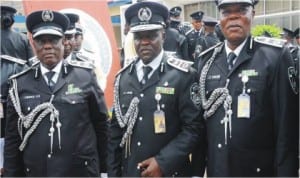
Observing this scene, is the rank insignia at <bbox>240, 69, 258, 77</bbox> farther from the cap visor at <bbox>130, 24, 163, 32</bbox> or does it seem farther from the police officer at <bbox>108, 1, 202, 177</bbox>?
the cap visor at <bbox>130, 24, 163, 32</bbox>

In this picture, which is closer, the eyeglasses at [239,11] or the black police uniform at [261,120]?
the black police uniform at [261,120]

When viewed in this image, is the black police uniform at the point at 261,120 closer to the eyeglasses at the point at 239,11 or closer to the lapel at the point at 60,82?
the eyeglasses at the point at 239,11

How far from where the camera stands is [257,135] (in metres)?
3.03

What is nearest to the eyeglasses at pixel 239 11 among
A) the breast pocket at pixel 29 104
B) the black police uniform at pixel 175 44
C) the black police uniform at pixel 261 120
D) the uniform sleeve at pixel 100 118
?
the black police uniform at pixel 261 120

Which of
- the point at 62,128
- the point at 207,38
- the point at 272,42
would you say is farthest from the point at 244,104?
the point at 207,38

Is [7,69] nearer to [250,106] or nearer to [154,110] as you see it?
[154,110]

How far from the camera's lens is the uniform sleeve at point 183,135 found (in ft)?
10.5

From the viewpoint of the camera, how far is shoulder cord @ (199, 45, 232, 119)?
3145 millimetres

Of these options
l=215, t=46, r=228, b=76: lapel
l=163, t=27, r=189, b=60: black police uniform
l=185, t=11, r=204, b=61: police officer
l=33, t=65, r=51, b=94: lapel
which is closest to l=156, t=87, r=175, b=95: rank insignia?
l=215, t=46, r=228, b=76: lapel

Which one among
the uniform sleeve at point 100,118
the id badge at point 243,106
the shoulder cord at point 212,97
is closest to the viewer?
the id badge at point 243,106

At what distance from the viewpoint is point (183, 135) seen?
3.25 metres

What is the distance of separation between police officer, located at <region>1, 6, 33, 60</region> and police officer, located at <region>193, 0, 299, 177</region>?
289cm

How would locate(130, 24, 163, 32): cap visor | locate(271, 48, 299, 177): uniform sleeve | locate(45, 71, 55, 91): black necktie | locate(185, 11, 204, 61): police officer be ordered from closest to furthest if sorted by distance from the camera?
locate(271, 48, 299, 177): uniform sleeve
locate(130, 24, 163, 32): cap visor
locate(45, 71, 55, 91): black necktie
locate(185, 11, 204, 61): police officer

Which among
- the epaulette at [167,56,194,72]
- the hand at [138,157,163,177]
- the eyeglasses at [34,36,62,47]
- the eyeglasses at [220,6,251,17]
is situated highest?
the eyeglasses at [220,6,251,17]
